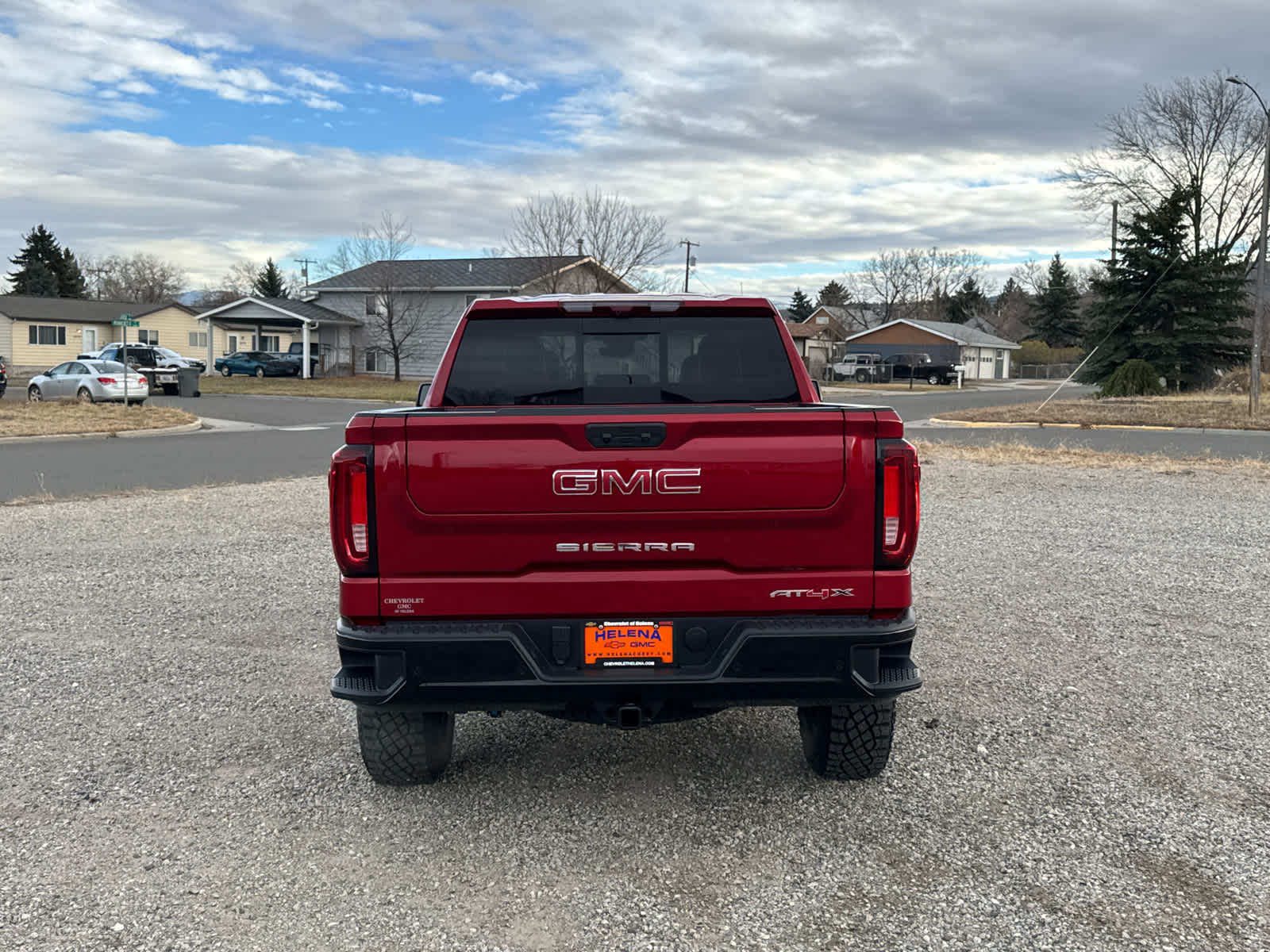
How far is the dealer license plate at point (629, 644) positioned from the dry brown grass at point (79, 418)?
20981 millimetres

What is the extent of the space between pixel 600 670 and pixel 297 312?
5417 centimetres

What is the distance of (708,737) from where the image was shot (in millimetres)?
4941

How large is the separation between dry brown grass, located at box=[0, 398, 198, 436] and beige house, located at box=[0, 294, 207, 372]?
34136mm

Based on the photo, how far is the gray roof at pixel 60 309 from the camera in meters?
61.6

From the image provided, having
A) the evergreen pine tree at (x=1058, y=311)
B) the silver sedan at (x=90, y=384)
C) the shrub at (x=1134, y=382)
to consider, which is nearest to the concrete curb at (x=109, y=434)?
the silver sedan at (x=90, y=384)

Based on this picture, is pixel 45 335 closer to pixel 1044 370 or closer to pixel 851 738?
pixel 851 738

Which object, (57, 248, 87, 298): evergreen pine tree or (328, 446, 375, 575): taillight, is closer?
(328, 446, 375, 575): taillight

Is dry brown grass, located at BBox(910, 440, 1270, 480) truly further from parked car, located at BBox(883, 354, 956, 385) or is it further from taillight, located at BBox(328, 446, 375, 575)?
parked car, located at BBox(883, 354, 956, 385)

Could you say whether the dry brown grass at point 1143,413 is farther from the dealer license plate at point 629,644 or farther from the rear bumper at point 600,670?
the dealer license plate at point 629,644

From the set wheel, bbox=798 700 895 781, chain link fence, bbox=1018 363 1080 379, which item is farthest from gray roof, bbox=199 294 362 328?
chain link fence, bbox=1018 363 1080 379

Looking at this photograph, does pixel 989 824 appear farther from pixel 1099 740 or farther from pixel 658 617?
pixel 658 617

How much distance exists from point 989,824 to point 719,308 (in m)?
2.31

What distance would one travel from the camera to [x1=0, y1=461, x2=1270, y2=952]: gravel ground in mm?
3291

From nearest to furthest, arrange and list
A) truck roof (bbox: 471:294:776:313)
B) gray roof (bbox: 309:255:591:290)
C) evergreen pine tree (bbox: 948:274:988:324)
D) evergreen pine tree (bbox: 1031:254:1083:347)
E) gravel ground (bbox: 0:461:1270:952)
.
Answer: gravel ground (bbox: 0:461:1270:952) < truck roof (bbox: 471:294:776:313) < gray roof (bbox: 309:255:591:290) < evergreen pine tree (bbox: 1031:254:1083:347) < evergreen pine tree (bbox: 948:274:988:324)
